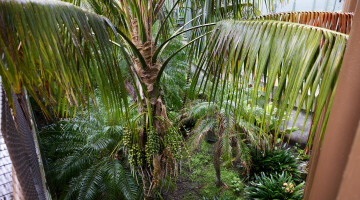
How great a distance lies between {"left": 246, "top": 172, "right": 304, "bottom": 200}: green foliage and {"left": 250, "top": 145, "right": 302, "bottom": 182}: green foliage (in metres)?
0.38

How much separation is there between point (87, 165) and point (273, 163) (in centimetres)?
302

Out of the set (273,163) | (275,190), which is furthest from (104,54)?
(273,163)

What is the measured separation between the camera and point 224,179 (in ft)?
13.8

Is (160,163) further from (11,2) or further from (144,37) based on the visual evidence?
(11,2)

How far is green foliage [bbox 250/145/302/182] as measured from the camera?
405cm

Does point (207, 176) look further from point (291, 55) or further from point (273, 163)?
point (291, 55)

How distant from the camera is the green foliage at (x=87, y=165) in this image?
115 inches

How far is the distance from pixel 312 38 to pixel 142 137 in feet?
4.79

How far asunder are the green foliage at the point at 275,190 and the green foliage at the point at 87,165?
1.70 m

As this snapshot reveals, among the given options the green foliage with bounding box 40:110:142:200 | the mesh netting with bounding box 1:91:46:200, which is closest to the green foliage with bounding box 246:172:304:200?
the green foliage with bounding box 40:110:142:200

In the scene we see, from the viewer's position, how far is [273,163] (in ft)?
13.5

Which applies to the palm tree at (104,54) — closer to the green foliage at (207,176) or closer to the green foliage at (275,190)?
the green foliage at (275,190)

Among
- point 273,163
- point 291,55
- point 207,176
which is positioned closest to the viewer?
point 291,55

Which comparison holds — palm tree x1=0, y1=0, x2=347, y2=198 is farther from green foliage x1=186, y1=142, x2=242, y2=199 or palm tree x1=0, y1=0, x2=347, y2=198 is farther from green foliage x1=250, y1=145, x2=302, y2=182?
green foliage x1=250, y1=145, x2=302, y2=182
